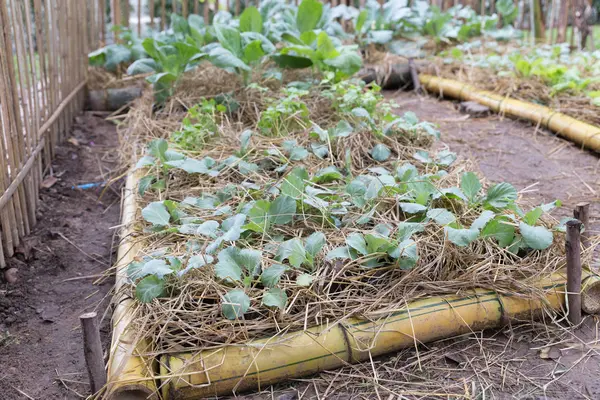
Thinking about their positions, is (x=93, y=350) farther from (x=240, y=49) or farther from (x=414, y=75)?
(x=414, y=75)

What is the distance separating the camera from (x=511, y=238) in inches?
88.0

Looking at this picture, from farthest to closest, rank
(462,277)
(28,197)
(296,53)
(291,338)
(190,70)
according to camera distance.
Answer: (190,70), (296,53), (28,197), (462,277), (291,338)

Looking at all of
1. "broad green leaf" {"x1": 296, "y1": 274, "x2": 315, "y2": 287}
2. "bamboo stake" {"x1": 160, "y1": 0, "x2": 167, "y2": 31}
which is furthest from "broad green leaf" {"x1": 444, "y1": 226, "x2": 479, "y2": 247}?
"bamboo stake" {"x1": 160, "y1": 0, "x2": 167, "y2": 31}

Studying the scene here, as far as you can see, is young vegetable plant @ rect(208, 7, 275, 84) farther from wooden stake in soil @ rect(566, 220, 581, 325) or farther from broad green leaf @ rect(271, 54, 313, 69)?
wooden stake in soil @ rect(566, 220, 581, 325)

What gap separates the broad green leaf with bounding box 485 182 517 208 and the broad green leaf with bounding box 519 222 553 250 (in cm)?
21

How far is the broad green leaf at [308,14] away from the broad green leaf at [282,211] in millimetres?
2431

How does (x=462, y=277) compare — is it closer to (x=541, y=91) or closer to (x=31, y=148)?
(x=31, y=148)

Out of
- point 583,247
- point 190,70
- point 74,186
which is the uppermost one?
point 190,70

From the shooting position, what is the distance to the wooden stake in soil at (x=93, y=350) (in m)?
1.69

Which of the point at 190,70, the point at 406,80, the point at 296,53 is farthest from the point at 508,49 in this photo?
the point at 190,70

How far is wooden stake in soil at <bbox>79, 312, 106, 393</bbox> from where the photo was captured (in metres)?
1.69

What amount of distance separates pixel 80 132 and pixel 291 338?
9.88 ft

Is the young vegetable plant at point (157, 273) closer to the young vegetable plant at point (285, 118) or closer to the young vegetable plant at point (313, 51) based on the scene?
the young vegetable plant at point (285, 118)

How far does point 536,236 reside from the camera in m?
2.17
